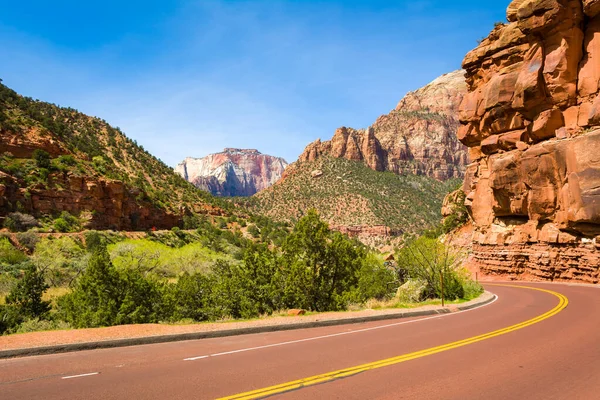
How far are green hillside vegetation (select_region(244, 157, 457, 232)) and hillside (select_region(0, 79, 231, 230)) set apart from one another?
119 feet

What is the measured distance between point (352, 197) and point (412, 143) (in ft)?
210

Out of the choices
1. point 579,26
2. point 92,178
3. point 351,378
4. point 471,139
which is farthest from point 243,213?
point 351,378

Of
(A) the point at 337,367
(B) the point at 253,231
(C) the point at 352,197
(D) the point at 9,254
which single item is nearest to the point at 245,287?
(A) the point at 337,367

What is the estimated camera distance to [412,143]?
157 metres

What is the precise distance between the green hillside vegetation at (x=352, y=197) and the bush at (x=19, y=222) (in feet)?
197

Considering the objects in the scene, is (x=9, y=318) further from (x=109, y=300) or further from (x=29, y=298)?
(x=109, y=300)

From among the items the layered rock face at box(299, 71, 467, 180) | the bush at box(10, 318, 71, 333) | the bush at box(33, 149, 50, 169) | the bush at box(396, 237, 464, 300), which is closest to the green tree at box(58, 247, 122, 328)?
the bush at box(10, 318, 71, 333)

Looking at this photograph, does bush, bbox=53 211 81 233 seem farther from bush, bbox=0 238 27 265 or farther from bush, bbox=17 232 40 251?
bush, bbox=0 238 27 265

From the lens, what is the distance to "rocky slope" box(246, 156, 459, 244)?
9612 centimetres

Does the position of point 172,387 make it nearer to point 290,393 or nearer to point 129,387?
point 129,387

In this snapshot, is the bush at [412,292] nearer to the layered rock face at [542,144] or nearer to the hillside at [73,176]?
the layered rock face at [542,144]

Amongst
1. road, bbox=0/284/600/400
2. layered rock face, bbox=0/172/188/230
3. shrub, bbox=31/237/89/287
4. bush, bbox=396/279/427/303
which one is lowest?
bush, bbox=396/279/427/303

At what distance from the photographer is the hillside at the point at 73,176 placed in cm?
4369

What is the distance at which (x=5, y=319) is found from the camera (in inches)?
614
